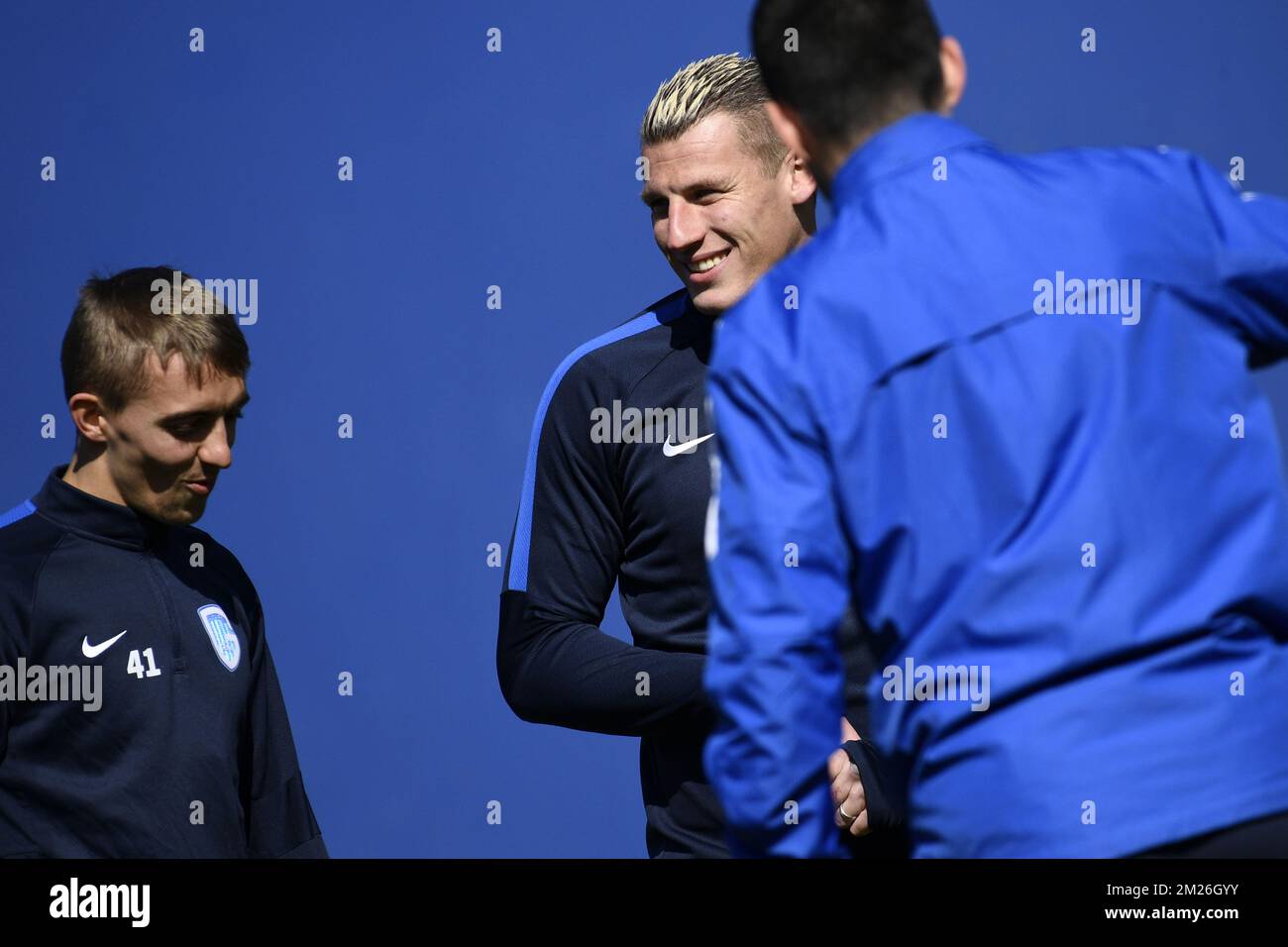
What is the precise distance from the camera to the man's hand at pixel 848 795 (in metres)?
1.86

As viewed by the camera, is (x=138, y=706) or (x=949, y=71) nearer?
(x=949, y=71)

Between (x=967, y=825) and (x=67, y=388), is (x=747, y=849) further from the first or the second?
(x=67, y=388)

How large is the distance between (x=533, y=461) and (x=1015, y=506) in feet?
3.69

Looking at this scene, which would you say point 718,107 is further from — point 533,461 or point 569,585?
point 569,585

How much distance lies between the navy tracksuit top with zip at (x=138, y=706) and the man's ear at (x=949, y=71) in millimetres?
1302

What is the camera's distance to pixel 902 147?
126cm

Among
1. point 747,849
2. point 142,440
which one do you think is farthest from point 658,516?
point 747,849

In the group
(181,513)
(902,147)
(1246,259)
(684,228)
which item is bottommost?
(181,513)

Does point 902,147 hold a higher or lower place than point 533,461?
higher
